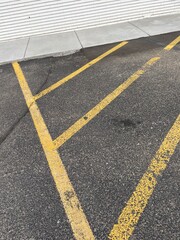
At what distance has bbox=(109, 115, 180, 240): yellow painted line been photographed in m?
2.41

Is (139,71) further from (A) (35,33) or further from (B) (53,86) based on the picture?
(A) (35,33)

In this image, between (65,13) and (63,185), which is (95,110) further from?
(65,13)

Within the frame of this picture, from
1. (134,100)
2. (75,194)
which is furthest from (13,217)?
(134,100)

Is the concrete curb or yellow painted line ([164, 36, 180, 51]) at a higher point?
the concrete curb

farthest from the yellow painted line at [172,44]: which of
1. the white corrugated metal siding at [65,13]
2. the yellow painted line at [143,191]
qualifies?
the yellow painted line at [143,191]

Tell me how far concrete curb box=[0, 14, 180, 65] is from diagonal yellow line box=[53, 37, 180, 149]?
7.24 ft

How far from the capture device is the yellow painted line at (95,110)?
148 inches

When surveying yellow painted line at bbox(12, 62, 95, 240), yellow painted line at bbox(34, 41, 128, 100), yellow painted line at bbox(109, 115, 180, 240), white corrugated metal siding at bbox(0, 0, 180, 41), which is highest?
white corrugated metal siding at bbox(0, 0, 180, 41)

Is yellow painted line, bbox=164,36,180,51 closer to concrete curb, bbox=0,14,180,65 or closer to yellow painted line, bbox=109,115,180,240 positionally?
concrete curb, bbox=0,14,180,65

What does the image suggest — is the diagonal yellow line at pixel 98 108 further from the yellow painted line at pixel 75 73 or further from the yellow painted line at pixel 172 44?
the yellow painted line at pixel 75 73

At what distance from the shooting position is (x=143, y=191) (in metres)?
2.74

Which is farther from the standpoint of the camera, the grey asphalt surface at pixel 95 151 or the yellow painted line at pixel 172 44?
the yellow painted line at pixel 172 44

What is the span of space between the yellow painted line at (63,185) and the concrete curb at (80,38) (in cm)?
309

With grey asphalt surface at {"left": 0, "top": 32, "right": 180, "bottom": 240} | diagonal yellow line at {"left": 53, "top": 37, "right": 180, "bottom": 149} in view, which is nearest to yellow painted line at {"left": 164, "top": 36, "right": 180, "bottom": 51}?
grey asphalt surface at {"left": 0, "top": 32, "right": 180, "bottom": 240}
